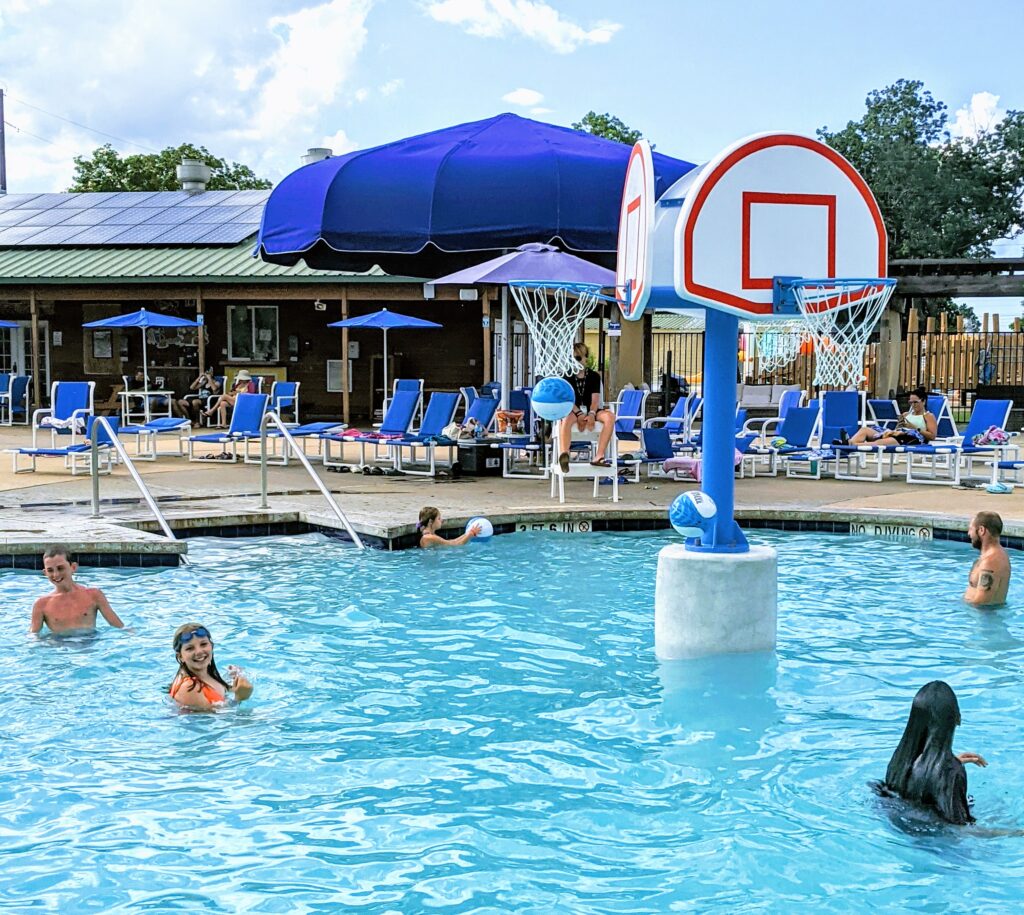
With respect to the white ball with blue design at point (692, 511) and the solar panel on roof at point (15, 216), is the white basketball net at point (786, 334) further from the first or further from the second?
the solar panel on roof at point (15, 216)

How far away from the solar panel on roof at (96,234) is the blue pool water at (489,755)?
18333 millimetres

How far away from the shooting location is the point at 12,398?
22.7 metres

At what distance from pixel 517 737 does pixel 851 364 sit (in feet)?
10.2

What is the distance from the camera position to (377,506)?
35.4 feet

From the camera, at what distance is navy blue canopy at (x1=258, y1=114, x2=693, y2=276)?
1164 centimetres

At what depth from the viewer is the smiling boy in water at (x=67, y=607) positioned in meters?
6.82

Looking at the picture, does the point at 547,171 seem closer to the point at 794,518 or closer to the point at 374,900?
the point at 794,518

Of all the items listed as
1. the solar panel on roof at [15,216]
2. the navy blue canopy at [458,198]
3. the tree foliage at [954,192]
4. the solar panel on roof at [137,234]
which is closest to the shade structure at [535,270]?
the navy blue canopy at [458,198]

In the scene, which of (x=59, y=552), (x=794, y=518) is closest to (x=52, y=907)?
(x=59, y=552)

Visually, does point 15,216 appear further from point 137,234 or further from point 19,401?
point 19,401

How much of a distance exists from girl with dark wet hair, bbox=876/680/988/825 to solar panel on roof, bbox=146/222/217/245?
22.1 metres

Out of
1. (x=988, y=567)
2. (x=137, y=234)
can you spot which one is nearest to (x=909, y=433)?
(x=988, y=567)

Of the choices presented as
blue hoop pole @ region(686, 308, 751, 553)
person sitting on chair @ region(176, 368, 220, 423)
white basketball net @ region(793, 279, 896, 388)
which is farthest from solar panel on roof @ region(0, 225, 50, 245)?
blue hoop pole @ region(686, 308, 751, 553)

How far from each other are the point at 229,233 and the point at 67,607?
18711mm
